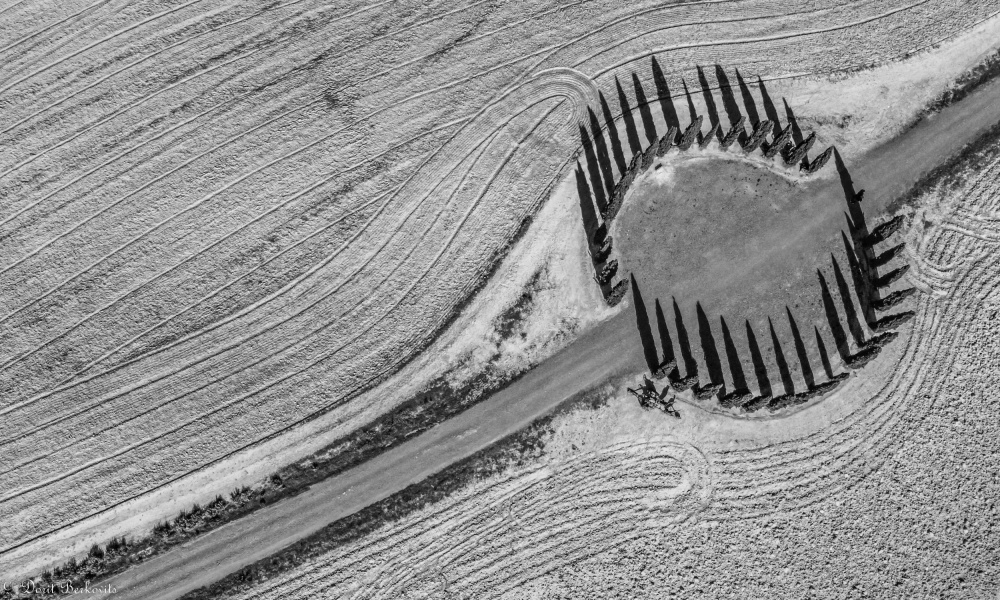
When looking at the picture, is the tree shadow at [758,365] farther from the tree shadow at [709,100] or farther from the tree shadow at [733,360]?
the tree shadow at [709,100]

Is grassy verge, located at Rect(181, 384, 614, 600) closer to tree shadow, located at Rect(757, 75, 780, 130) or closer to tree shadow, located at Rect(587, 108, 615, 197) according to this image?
tree shadow, located at Rect(587, 108, 615, 197)

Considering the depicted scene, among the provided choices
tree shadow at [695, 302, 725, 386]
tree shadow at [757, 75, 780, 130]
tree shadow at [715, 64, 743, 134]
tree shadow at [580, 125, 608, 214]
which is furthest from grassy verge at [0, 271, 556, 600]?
tree shadow at [757, 75, 780, 130]

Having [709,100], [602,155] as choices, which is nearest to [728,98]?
[709,100]

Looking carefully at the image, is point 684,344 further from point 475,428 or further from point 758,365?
point 475,428

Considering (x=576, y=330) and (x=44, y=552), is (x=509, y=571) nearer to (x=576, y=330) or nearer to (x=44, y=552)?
(x=576, y=330)

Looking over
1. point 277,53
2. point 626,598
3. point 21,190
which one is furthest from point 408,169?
point 626,598

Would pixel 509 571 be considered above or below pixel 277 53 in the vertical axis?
below
